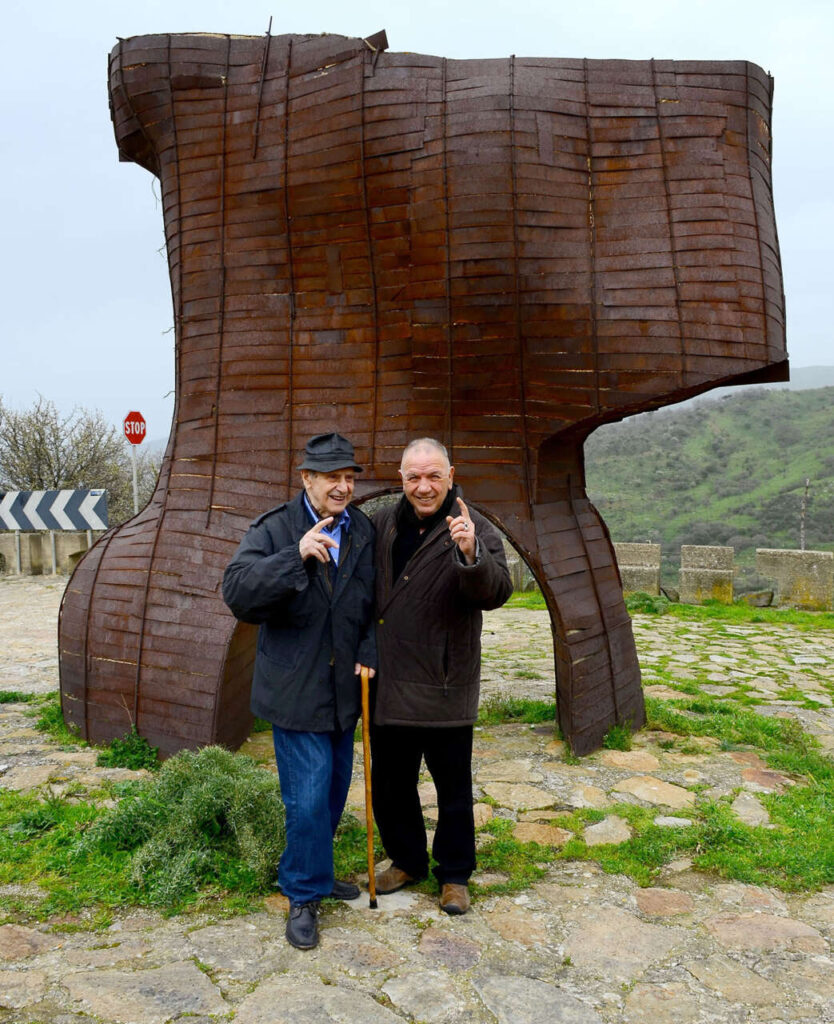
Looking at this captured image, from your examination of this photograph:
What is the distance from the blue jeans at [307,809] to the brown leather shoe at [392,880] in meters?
0.33

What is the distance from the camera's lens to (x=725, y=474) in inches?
1296

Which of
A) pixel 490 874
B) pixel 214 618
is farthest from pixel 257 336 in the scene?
pixel 490 874

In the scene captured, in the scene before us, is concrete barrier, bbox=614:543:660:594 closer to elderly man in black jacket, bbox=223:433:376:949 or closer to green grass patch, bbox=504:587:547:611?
green grass patch, bbox=504:587:547:611

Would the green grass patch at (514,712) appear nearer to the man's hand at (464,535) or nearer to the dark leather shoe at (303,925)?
the dark leather shoe at (303,925)

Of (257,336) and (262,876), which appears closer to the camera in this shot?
(262,876)

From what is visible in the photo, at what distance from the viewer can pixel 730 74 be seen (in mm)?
5195

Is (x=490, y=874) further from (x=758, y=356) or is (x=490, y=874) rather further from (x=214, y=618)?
(x=758, y=356)

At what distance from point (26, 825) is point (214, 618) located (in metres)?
1.52

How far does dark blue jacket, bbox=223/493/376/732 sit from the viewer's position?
3.22 metres

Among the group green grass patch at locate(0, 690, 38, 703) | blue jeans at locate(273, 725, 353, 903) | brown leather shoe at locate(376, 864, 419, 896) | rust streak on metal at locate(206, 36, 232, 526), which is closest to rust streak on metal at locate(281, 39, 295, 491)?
rust streak on metal at locate(206, 36, 232, 526)

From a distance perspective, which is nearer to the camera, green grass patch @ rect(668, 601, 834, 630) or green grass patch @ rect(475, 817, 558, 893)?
green grass patch @ rect(475, 817, 558, 893)

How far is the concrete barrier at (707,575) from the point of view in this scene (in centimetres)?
1252

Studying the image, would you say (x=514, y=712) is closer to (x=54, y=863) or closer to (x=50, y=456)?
(x=54, y=863)

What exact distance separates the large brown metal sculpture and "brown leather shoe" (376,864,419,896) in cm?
182
